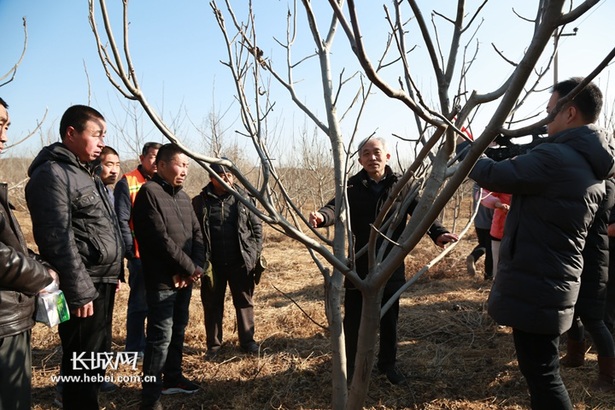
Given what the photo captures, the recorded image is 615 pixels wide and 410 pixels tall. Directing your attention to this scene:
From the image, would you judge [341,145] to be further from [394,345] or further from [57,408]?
[57,408]

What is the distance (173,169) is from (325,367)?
1.88 metres

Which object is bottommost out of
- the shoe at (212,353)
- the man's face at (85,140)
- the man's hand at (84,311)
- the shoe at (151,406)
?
the shoe at (212,353)

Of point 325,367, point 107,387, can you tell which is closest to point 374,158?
point 325,367

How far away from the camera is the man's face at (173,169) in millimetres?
2818

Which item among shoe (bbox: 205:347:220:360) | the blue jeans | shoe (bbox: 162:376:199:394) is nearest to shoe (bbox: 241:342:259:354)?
shoe (bbox: 205:347:220:360)

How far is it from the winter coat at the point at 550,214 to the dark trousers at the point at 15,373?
199 cm

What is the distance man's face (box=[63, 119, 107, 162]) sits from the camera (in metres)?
2.22

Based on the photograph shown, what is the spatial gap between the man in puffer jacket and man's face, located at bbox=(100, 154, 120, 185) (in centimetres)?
300

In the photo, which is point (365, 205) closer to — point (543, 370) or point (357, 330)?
point (357, 330)

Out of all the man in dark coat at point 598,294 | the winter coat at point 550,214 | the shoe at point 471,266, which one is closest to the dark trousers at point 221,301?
the winter coat at point 550,214

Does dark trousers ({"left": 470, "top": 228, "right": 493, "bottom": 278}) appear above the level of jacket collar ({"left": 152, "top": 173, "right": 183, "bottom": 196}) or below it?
below

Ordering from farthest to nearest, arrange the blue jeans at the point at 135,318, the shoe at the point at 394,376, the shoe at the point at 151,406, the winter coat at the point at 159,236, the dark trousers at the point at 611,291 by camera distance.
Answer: the blue jeans at the point at 135,318 < the dark trousers at the point at 611,291 < the shoe at the point at 394,376 < the winter coat at the point at 159,236 < the shoe at the point at 151,406

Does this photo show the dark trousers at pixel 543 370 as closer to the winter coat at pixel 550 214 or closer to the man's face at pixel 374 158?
the winter coat at pixel 550 214

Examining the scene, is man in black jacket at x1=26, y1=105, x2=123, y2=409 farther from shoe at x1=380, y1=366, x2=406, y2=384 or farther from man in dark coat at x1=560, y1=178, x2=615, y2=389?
man in dark coat at x1=560, y1=178, x2=615, y2=389
